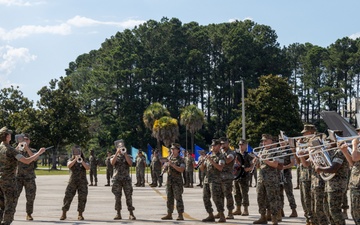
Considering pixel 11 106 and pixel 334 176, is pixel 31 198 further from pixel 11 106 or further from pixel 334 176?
pixel 11 106

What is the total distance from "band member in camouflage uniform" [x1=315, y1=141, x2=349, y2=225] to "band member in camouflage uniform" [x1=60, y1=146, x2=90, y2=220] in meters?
7.35

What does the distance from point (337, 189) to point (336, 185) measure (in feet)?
0.25

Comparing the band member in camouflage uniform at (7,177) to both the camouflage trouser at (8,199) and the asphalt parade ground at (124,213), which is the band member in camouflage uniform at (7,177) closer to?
the camouflage trouser at (8,199)

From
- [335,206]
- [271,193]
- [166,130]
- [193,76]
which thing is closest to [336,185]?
[335,206]

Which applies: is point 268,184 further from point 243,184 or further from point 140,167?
point 140,167

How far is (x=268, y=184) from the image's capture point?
15.0 m

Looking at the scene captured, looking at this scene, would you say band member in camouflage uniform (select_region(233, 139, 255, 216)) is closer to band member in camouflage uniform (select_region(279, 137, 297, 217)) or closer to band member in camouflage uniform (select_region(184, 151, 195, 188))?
band member in camouflage uniform (select_region(279, 137, 297, 217))

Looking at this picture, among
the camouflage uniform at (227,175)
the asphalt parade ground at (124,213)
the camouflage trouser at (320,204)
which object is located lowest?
the asphalt parade ground at (124,213)

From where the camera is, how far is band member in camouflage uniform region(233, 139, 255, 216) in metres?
17.6

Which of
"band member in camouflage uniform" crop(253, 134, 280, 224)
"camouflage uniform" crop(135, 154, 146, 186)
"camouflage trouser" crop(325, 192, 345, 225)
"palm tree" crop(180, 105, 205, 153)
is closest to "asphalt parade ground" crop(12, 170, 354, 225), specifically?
"band member in camouflage uniform" crop(253, 134, 280, 224)

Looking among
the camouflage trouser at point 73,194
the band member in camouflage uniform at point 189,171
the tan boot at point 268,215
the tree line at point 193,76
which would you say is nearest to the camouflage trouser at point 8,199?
the camouflage trouser at point 73,194

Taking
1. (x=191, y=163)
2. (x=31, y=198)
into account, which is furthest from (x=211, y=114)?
(x=31, y=198)

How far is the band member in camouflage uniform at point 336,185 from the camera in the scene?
437 inches

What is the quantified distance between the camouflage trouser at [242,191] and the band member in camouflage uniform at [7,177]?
6.53 m
